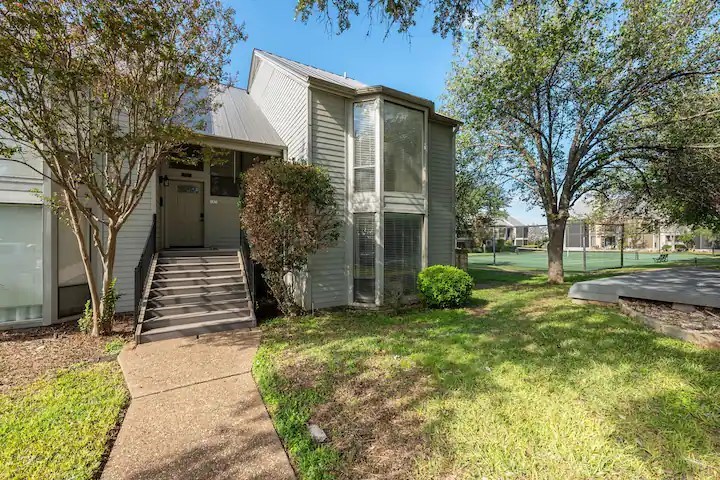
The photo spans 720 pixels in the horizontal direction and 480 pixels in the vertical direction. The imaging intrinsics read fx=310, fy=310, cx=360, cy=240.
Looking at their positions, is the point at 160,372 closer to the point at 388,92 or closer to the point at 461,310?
the point at 461,310

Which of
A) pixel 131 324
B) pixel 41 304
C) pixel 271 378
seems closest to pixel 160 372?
pixel 271 378

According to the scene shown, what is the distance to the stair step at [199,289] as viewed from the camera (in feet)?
20.9

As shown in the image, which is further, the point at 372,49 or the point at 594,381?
the point at 372,49

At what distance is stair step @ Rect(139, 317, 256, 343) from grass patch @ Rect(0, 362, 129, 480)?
3.86 feet

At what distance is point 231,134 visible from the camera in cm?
843

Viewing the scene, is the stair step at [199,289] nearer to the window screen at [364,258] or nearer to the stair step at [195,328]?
the stair step at [195,328]

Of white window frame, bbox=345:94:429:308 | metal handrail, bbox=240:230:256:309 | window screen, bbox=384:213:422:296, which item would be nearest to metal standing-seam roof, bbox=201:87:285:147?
white window frame, bbox=345:94:429:308

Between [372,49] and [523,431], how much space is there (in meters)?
6.79

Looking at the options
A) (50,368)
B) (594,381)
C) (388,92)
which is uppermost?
(388,92)

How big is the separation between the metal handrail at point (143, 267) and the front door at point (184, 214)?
160 centimetres

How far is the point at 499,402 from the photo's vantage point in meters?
3.15

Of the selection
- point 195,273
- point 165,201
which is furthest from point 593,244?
point 165,201

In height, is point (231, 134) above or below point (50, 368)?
above

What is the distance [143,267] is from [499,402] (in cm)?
706
